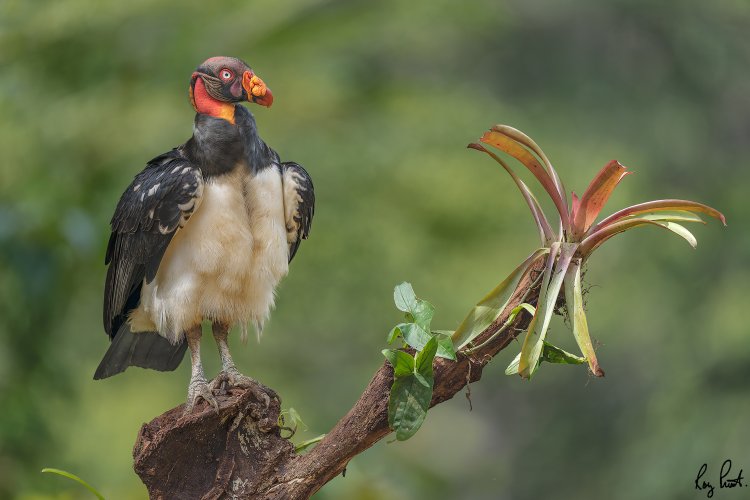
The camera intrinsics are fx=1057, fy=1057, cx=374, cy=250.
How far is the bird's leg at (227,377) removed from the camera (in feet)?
10.9

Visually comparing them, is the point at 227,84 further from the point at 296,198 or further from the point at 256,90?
the point at 296,198

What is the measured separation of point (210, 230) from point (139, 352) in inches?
26.7

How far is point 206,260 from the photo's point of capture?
3557 millimetres

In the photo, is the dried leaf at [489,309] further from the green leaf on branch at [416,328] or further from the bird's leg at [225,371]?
the bird's leg at [225,371]

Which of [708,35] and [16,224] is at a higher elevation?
[708,35]

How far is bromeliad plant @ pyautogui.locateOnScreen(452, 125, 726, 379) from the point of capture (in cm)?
275

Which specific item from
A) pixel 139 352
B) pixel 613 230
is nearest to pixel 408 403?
pixel 613 230

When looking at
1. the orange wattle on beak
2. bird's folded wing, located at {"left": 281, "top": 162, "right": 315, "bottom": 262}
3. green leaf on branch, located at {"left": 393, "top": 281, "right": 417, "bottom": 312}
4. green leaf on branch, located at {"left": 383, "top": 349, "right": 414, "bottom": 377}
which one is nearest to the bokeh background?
bird's folded wing, located at {"left": 281, "top": 162, "right": 315, "bottom": 262}

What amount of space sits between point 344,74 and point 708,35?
3366 millimetres

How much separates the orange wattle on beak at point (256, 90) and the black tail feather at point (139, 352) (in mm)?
1094

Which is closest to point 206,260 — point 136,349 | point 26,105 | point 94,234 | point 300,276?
point 136,349

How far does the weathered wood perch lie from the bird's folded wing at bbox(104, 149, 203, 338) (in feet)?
1.83

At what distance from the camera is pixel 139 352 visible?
155 inches

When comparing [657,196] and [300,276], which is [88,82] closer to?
[300,276]
